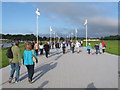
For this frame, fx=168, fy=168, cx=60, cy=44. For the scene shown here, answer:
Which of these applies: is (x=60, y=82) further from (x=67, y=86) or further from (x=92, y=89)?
(x=92, y=89)

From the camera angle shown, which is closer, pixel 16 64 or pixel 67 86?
pixel 67 86

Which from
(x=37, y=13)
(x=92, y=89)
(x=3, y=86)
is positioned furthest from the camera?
(x=37, y=13)

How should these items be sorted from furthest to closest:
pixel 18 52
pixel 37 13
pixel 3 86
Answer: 1. pixel 37 13
2. pixel 18 52
3. pixel 3 86

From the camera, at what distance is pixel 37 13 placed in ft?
69.1

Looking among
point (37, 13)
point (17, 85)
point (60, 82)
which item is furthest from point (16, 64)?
point (37, 13)

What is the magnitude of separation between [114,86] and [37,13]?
54.6 feet

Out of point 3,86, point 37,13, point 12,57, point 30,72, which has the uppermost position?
point 37,13

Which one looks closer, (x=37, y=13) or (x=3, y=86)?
(x=3, y=86)

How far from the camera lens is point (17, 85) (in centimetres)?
634

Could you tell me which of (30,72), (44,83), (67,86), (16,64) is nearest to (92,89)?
(67,86)

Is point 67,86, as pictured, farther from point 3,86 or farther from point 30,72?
point 3,86

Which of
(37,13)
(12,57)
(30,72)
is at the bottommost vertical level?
(30,72)

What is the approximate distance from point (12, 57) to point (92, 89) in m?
3.37

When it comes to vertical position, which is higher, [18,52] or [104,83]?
[18,52]
